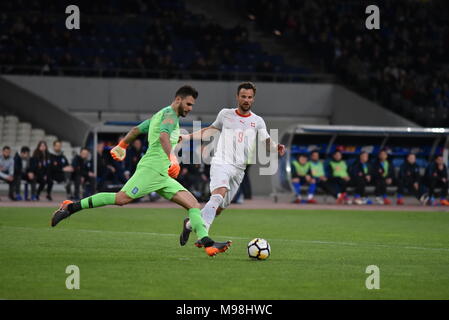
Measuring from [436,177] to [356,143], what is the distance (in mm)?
3202

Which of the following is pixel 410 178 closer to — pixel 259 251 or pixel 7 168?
pixel 7 168

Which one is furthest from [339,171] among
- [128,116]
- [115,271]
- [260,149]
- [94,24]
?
[115,271]

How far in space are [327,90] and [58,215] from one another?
81.7 feet

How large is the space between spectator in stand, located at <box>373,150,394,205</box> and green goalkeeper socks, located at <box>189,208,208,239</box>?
17.1 meters

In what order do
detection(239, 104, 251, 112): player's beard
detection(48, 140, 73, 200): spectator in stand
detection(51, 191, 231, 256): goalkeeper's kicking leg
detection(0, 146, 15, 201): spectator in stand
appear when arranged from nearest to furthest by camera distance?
detection(51, 191, 231, 256): goalkeeper's kicking leg
detection(239, 104, 251, 112): player's beard
detection(0, 146, 15, 201): spectator in stand
detection(48, 140, 73, 200): spectator in stand

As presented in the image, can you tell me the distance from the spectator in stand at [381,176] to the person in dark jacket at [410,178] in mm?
358

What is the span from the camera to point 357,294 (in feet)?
29.2

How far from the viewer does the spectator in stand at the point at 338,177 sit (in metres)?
28.0

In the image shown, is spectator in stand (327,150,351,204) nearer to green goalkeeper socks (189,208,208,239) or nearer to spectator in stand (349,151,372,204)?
spectator in stand (349,151,372,204)

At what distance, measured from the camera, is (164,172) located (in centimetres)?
1200

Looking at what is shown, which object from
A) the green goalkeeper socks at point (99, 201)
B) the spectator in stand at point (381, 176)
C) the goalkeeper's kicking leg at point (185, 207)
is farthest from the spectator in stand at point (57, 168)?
the green goalkeeper socks at point (99, 201)

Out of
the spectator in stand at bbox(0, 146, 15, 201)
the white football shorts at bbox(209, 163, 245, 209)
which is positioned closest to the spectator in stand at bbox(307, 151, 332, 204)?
the spectator in stand at bbox(0, 146, 15, 201)

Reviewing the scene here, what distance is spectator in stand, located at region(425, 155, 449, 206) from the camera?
28.1 metres

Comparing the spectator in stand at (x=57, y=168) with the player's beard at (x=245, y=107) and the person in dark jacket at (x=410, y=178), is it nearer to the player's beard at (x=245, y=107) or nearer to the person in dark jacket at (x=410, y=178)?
the person in dark jacket at (x=410, y=178)
